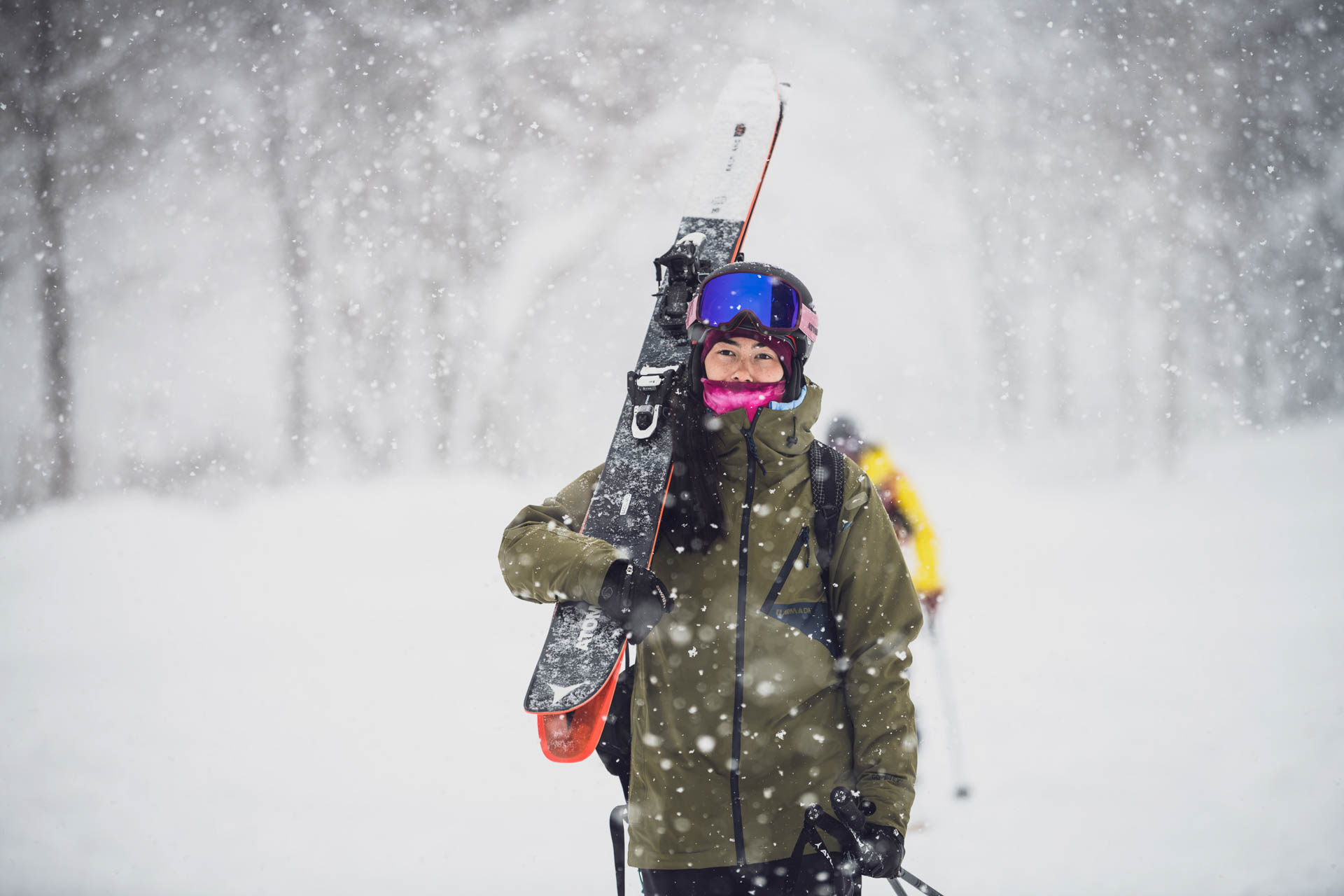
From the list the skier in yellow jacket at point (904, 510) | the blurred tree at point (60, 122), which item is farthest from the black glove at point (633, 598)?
the blurred tree at point (60, 122)

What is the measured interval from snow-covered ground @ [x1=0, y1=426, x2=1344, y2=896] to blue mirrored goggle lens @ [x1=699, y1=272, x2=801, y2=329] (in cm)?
257

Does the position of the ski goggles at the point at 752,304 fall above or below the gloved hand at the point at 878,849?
above

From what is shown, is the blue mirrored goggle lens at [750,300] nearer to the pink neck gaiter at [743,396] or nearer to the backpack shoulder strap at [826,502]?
the pink neck gaiter at [743,396]

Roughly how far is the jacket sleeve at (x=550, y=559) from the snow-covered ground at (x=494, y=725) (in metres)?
2.30

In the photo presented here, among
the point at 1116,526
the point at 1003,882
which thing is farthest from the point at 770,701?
the point at 1116,526

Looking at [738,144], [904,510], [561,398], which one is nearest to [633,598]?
[738,144]

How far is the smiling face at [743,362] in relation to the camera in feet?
5.20

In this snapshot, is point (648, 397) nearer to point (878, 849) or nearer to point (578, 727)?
point (578, 727)

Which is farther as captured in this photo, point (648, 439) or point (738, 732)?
point (648, 439)

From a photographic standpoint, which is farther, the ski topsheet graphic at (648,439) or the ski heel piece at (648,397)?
the ski heel piece at (648,397)

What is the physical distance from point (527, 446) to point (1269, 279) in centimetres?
2113

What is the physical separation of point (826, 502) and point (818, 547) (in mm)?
88

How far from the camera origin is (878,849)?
132cm

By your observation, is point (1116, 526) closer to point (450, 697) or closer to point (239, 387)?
point (450, 697)
